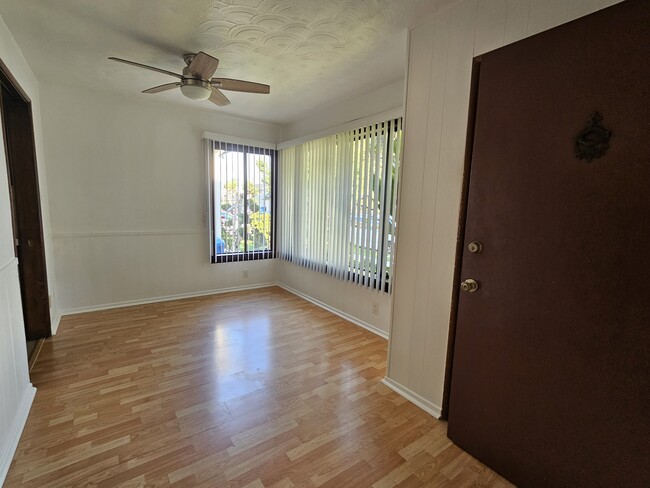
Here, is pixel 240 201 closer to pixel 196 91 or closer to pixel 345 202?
pixel 345 202

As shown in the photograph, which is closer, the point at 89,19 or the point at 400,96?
the point at 89,19

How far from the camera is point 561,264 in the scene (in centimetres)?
127

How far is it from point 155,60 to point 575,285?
3.14m

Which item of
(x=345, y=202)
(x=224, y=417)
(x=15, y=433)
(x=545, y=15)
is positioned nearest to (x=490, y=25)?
(x=545, y=15)

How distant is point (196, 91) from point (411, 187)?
174 centimetres

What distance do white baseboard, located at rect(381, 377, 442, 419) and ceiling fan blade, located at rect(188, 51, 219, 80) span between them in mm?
2517

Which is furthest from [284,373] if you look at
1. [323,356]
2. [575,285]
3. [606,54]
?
[606,54]

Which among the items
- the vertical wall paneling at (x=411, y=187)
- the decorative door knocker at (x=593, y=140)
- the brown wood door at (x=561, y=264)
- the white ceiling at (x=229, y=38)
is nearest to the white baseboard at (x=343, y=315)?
the vertical wall paneling at (x=411, y=187)

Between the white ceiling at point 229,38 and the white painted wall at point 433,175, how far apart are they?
0.24 metres

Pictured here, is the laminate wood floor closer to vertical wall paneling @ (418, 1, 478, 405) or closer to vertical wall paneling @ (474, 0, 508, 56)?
vertical wall paneling @ (418, 1, 478, 405)

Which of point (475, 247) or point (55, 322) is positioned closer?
point (475, 247)

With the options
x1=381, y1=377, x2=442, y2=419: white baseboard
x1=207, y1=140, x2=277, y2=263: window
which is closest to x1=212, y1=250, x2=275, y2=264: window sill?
x1=207, y1=140, x2=277, y2=263: window

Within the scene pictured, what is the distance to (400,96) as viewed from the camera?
2779 mm

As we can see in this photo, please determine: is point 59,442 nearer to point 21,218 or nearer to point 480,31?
point 21,218
